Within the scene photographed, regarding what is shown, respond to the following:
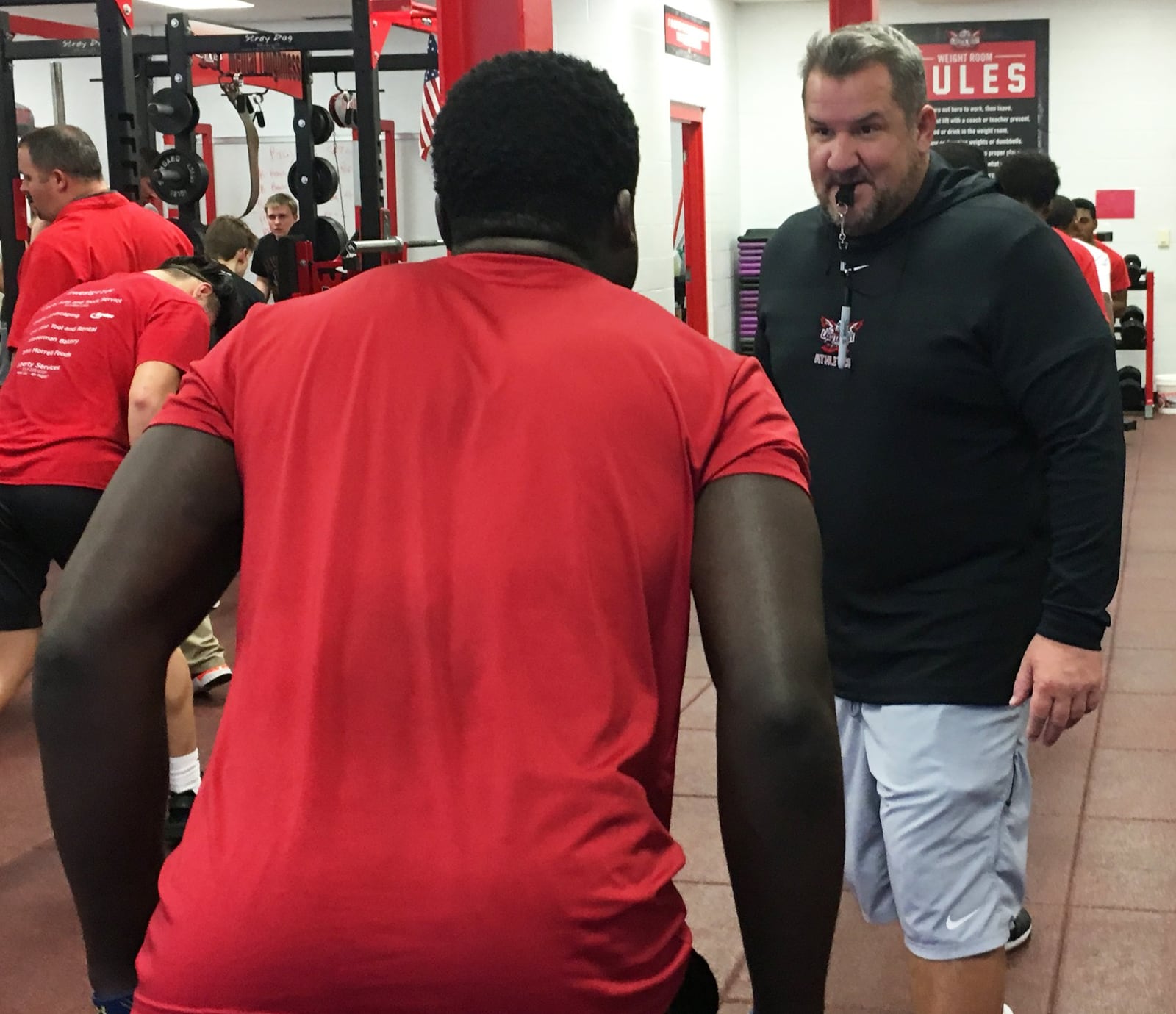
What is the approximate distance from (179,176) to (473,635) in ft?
20.1

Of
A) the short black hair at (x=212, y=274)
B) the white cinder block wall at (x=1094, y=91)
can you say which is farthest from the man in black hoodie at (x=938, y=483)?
the white cinder block wall at (x=1094, y=91)

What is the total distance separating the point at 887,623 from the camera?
201 cm

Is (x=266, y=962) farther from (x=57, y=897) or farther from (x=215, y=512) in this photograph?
(x=57, y=897)

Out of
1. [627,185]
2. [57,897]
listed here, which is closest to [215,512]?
[627,185]

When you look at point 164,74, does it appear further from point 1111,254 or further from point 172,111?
point 1111,254

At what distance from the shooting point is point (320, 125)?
7039mm

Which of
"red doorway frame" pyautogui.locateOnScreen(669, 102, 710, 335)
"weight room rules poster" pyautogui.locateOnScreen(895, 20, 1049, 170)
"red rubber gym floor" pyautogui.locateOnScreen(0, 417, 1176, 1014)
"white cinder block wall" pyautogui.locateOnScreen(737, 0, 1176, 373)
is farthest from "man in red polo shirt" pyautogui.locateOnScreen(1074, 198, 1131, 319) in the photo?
"red rubber gym floor" pyautogui.locateOnScreen(0, 417, 1176, 1014)

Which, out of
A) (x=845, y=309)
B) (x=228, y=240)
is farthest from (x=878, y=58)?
(x=228, y=240)

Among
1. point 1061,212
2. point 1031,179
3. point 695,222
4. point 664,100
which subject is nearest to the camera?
point 1031,179

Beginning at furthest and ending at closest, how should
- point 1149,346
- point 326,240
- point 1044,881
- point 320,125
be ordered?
point 1149,346 → point 320,125 → point 326,240 → point 1044,881

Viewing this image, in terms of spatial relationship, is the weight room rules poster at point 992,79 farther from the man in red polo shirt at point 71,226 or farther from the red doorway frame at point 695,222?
the man in red polo shirt at point 71,226

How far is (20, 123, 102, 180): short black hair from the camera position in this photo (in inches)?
176

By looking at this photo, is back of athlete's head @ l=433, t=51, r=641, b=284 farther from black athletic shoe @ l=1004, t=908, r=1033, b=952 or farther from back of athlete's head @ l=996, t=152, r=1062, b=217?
back of athlete's head @ l=996, t=152, r=1062, b=217

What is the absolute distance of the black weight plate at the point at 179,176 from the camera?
261 inches
